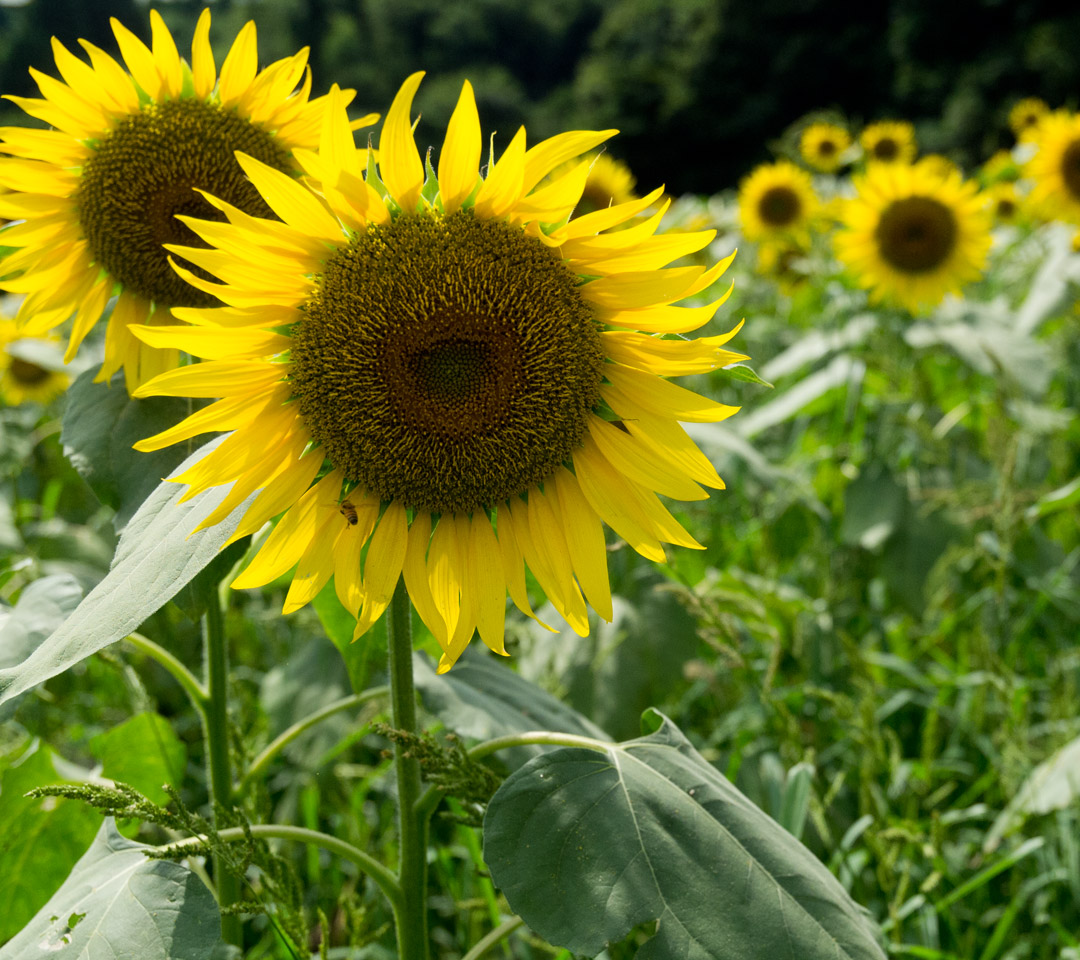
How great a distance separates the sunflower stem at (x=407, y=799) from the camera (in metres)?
1.25

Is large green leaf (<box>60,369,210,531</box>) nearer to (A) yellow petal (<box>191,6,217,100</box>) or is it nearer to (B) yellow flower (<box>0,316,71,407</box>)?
(A) yellow petal (<box>191,6,217,100</box>)

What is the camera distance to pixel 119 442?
1383mm

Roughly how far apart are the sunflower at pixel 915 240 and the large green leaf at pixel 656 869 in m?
3.70

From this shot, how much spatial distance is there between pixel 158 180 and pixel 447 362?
623 millimetres

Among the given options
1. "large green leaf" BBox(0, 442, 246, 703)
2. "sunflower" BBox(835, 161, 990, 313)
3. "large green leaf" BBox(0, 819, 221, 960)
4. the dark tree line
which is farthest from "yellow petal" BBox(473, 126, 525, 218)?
the dark tree line

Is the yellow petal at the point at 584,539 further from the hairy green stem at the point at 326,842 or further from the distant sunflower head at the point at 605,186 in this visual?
the distant sunflower head at the point at 605,186

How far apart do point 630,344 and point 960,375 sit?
4.21m

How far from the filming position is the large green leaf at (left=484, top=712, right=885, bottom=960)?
3.34 feet

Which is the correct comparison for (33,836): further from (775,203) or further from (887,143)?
(887,143)

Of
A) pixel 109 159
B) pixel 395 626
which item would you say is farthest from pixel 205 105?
pixel 395 626

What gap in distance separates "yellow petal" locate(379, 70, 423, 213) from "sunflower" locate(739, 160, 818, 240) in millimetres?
5873

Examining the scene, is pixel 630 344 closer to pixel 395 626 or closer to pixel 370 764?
pixel 395 626

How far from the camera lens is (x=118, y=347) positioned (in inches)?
59.4

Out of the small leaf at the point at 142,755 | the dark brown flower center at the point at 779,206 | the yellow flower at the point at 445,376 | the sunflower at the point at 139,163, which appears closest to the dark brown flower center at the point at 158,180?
the sunflower at the point at 139,163
